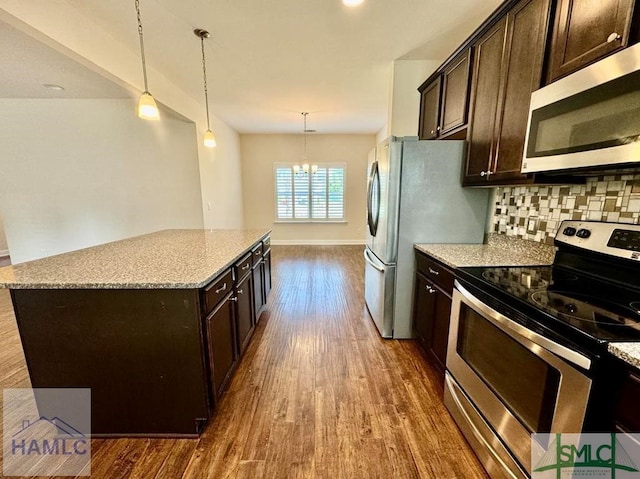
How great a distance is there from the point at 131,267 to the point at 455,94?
2719mm

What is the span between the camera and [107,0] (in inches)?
75.4

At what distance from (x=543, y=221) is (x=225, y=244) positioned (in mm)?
2373

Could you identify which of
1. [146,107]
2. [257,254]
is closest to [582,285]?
[257,254]

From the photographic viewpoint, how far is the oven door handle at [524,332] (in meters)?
0.85

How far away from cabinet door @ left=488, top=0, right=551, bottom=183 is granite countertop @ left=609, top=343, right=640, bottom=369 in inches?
40.7

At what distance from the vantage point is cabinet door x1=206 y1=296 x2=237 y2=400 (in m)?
1.53

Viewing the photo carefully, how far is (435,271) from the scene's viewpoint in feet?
6.39

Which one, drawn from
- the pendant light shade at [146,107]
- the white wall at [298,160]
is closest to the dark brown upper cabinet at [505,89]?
the pendant light shade at [146,107]

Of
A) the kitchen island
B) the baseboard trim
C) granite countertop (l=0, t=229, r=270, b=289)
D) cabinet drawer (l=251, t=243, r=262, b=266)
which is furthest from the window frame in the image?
the kitchen island

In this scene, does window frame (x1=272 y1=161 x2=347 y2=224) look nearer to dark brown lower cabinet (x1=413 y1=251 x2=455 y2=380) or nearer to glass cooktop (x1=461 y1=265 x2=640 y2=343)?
dark brown lower cabinet (x1=413 y1=251 x2=455 y2=380)

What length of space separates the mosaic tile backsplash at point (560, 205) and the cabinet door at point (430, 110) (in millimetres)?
923

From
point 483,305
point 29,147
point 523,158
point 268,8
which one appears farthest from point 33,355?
point 29,147

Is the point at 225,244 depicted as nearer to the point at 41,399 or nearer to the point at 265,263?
the point at 265,263

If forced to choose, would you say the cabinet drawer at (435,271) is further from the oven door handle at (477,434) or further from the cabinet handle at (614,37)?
the cabinet handle at (614,37)
